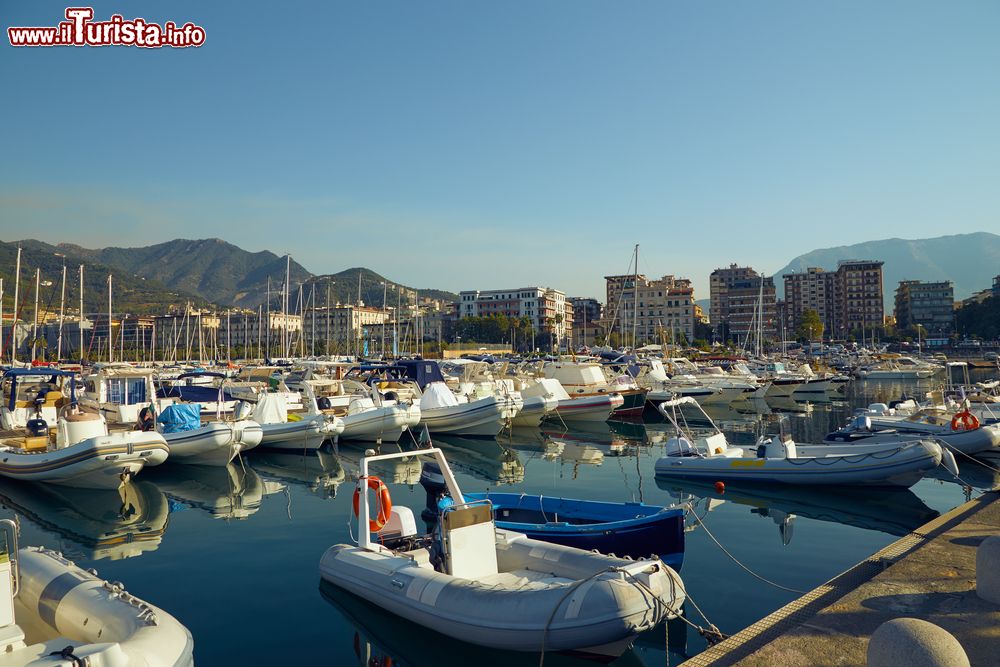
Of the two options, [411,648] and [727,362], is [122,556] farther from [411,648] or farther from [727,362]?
[727,362]

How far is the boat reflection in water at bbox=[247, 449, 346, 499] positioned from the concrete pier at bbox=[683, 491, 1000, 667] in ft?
45.2

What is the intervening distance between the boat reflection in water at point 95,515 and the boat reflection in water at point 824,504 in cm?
1276

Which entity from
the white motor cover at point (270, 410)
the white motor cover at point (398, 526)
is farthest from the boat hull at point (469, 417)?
the white motor cover at point (398, 526)

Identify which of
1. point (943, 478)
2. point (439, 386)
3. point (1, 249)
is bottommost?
point (943, 478)

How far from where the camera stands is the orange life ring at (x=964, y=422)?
73.1ft

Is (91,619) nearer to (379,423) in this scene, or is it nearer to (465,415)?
(379,423)

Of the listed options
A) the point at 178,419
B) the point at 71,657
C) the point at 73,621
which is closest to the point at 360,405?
the point at 178,419

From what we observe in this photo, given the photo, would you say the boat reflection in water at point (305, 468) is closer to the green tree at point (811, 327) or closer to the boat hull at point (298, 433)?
the boat hull at point (298, 433)

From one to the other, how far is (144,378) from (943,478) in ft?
93.9

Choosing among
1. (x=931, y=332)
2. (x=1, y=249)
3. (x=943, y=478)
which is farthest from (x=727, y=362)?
(x=1, y=249)

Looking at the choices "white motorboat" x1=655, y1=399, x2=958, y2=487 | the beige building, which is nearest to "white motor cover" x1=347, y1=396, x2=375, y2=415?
"white motorboat" x1=655, y1=399, x2=958, y2=487

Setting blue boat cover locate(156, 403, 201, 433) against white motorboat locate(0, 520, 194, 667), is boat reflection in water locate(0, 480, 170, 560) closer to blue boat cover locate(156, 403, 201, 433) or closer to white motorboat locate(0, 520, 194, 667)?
blue boat cover locate(156, 403, 201, 433)

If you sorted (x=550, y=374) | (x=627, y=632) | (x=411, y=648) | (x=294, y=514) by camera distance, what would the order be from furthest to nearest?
(x=550, y=374), (x=294, y=514), (x=411, y=648), (x=627, y=632)

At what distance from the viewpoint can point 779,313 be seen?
168 metres
